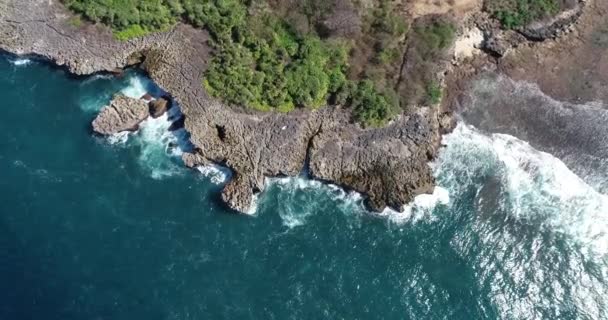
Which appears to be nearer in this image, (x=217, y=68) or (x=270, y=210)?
(x=270, y=210)

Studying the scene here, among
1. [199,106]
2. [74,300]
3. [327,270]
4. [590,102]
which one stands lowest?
[74,300]

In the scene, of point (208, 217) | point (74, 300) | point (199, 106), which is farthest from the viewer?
point (199, 106)

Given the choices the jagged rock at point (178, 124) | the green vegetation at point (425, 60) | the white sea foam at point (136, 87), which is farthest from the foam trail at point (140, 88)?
the green vegetation at point (425, 60)

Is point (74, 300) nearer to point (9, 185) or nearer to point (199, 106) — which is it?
point (9, 185)

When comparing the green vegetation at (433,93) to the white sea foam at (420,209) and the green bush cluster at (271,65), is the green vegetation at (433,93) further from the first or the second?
the white sea foam at (420,209)

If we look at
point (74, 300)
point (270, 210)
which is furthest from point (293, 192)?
point (74, 300)

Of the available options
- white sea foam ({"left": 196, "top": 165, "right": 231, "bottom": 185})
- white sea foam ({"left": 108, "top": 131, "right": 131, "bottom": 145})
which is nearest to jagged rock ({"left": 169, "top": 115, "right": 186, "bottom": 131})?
white sea foam ({"left": 108, "top": 131, "right": 131, "bottom": 145})

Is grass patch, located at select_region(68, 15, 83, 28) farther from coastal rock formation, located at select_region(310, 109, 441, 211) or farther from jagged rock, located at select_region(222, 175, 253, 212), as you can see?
coastal rock formation, located at select_region(310, 109, 441, 211)
